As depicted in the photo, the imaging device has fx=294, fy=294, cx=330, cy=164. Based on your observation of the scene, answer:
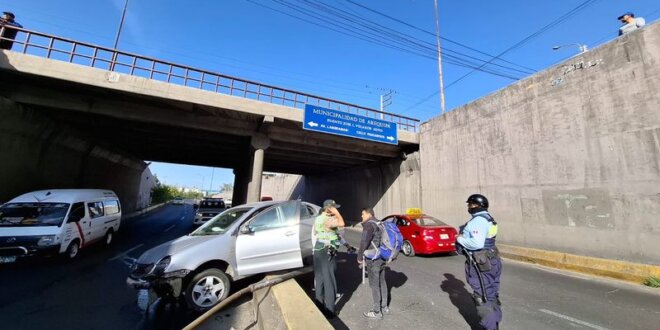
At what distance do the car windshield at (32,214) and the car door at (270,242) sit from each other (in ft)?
21.2

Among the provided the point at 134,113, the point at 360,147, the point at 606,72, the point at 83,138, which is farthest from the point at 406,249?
the point at 83,138

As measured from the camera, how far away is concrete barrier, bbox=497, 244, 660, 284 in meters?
7.28

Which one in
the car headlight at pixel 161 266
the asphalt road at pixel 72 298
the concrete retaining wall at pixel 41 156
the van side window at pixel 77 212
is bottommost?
the asphalt road at pixel 72 298

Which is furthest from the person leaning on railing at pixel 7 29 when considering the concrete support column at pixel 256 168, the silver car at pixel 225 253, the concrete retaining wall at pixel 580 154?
the concrete retaining wall at pixel 580 154

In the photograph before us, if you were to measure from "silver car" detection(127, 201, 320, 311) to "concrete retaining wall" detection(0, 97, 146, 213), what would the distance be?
11.6 m

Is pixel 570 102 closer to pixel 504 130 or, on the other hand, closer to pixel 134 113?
pixel 504 130

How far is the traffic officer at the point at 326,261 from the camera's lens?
14.7 ft

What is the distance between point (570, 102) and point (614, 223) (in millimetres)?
4121

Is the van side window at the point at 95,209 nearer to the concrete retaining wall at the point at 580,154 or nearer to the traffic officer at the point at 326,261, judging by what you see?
the traffic officer at the point at 326,261

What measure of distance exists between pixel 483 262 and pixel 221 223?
15.8 feet

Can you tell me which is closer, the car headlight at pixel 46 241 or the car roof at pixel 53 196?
the car headlight at pixel 46 241

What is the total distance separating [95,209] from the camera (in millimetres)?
10289

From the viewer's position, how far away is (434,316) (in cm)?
465

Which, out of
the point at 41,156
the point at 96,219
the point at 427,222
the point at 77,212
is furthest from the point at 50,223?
the point at 427,222
